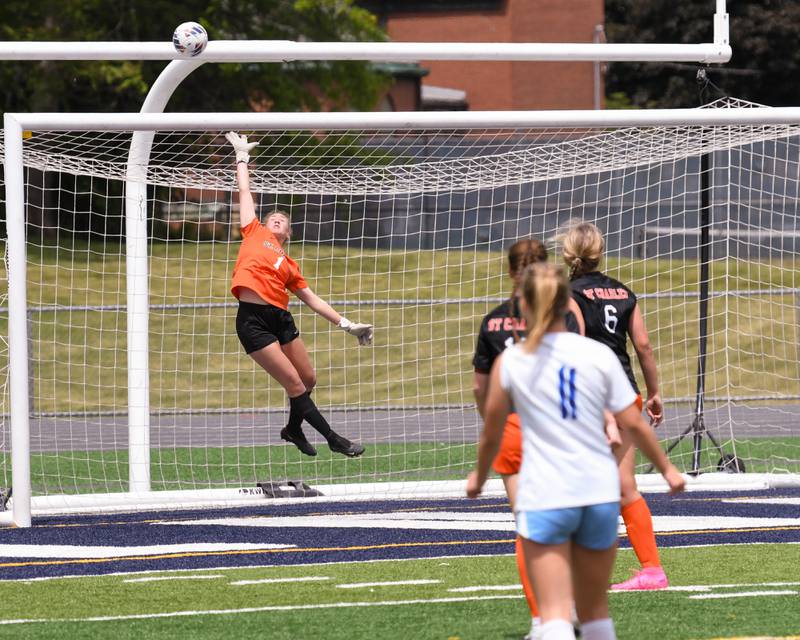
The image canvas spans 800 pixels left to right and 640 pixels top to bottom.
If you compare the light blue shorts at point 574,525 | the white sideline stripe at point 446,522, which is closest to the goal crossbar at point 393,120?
the white sideline stripe at point 446,522

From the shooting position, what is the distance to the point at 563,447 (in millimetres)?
4645

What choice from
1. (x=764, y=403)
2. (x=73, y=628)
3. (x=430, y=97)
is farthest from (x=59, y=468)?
(x=430, y=97)

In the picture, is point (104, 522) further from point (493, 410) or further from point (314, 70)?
point (314, 70)

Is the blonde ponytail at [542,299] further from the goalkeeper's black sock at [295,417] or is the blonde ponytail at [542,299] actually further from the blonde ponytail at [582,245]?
the goalkeeper's black sock at [295,417]

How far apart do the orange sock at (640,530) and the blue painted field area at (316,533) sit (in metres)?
1.53

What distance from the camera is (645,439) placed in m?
4.84

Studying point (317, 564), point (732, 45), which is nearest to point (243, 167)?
point (317, 564)

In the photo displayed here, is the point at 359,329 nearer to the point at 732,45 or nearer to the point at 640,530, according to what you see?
the point at 640,530

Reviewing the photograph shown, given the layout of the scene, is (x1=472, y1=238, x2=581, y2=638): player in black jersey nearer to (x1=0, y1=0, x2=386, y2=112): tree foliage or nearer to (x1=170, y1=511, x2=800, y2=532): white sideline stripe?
(x1=170, y1=511, x2=800, y2=532): white sideline stripe

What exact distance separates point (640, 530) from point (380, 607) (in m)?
1.34

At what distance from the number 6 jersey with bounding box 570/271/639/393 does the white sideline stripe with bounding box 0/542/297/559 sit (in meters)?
2.67

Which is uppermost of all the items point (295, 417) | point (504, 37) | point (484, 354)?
point (504, 37)

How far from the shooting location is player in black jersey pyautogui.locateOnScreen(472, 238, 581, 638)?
18.4 ft

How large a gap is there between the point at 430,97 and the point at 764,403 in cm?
3282
